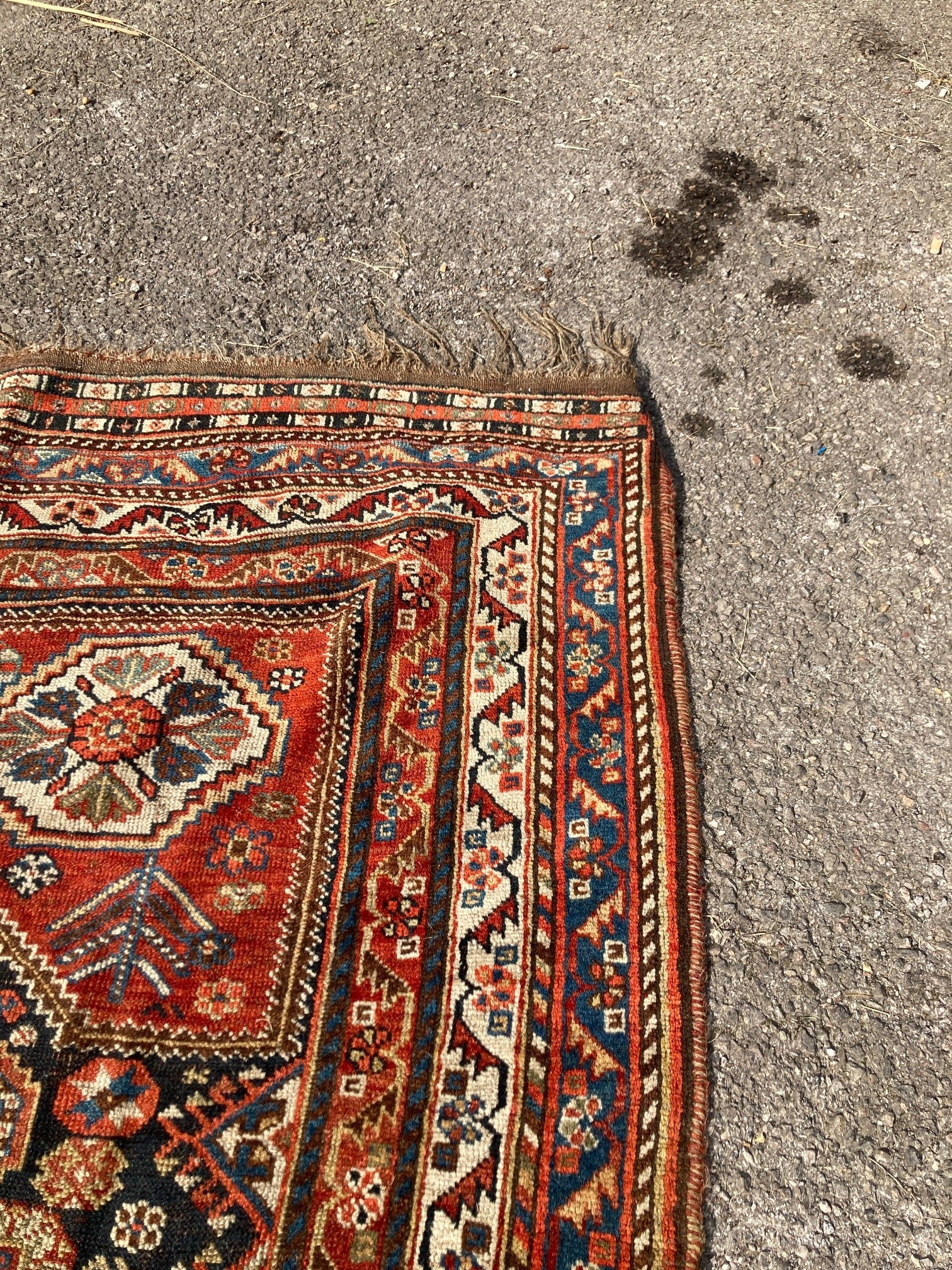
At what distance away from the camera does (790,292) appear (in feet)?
10.4

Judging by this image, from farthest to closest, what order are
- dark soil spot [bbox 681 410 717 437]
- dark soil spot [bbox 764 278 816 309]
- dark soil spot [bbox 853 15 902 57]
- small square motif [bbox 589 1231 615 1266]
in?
dark soil spot [bbox 853 15 902 57] < dark soil spot [bbox 764 278 816 309] < dark soil spot [bbox 681 410 717 437] < small square motif [bbox 589 1231 615 1266]

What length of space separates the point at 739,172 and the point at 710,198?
0.18m

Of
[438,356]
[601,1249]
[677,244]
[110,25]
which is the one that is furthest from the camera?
[110,25]

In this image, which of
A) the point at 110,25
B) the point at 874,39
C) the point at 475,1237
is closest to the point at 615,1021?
the point at 475,1237

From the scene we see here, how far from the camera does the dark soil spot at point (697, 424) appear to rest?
2.95 metres

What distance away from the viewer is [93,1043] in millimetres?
2023

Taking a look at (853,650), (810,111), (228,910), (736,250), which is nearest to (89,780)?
(228,910)

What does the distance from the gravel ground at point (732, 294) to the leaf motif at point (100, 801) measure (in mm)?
1380

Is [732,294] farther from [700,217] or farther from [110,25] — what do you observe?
[110,25]

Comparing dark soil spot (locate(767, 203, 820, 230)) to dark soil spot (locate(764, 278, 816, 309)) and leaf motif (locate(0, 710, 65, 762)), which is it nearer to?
dark soil spot (locate(764, 278, 816, 309))

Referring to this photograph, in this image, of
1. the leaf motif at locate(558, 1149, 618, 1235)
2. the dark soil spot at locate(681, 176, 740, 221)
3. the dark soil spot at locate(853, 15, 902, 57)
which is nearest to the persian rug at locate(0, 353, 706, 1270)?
the leaf motif at locate(558, 1149, 618, 1235)

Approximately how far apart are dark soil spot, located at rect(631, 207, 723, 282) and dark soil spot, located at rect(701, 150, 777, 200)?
212 millimetres

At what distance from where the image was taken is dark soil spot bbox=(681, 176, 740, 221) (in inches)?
134

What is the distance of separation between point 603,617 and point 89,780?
4.44ft
